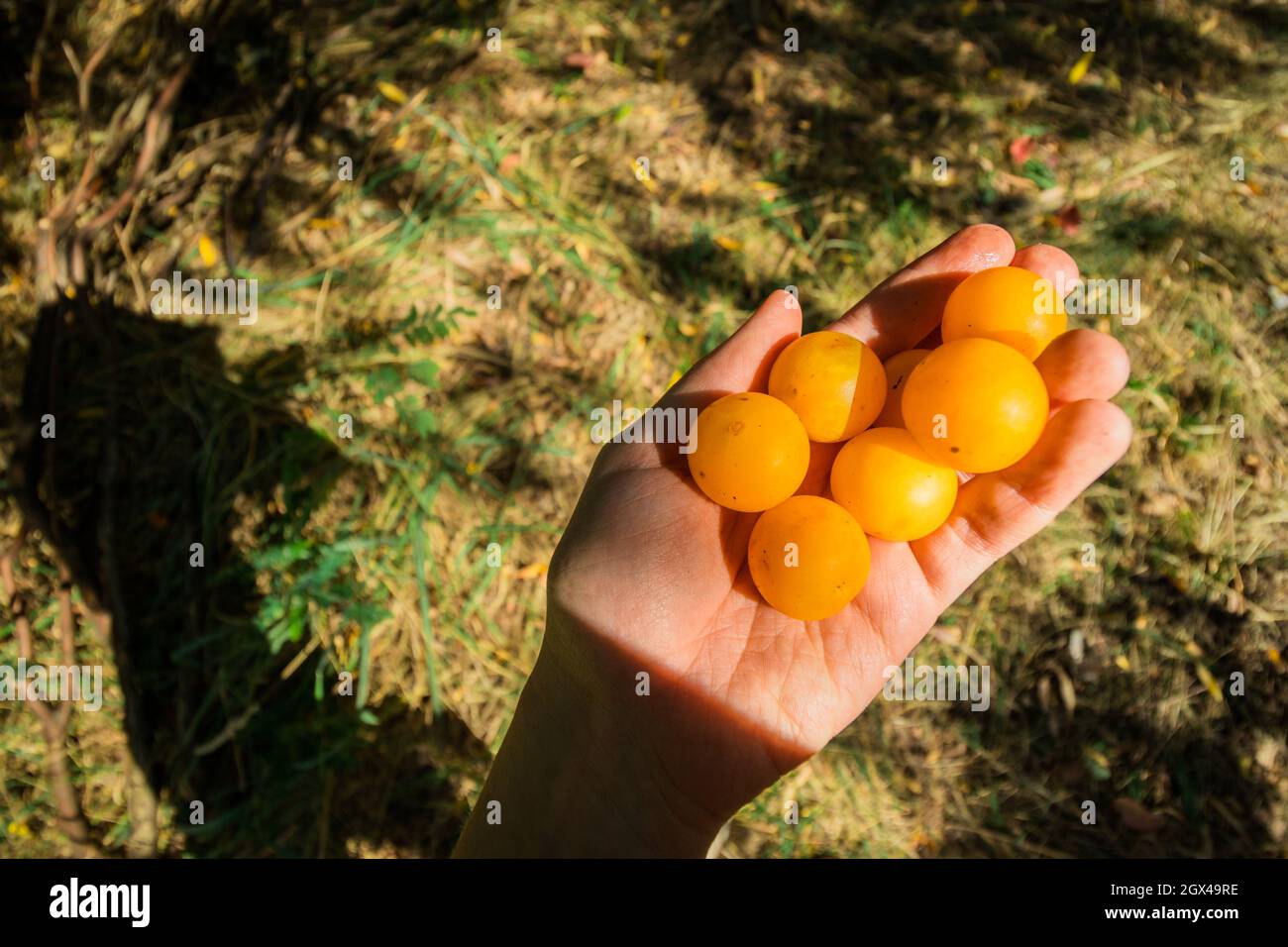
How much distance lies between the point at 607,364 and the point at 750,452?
2097 mm

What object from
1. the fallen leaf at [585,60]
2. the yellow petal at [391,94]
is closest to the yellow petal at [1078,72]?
the fallen leaf at [585,60]

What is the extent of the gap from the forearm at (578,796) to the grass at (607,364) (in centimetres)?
103

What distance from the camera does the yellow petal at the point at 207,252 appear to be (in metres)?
5.22

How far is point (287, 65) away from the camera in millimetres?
5629

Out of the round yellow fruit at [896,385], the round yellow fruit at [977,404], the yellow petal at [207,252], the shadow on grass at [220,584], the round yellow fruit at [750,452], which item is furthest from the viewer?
the yellow petal at [207,252]

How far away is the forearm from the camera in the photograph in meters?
3.37

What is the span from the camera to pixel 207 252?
5234mm

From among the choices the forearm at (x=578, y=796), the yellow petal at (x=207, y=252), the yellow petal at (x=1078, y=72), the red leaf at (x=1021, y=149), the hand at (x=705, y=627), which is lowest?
the forearm at (x=578, y=796)

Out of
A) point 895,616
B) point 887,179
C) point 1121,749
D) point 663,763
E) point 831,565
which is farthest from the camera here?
point 887,179

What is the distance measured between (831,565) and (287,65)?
15.9 ft

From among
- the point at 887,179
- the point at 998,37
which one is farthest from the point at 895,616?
the point at 998,37

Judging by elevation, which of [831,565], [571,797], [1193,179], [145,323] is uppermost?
[1193,179]

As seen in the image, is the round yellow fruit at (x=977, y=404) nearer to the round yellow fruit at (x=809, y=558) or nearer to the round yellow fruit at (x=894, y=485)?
the round yellow fruit at (x=894, y=485)
